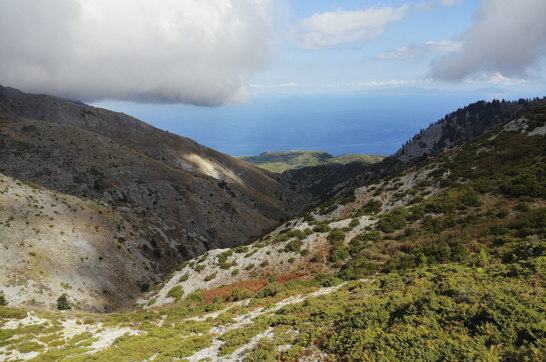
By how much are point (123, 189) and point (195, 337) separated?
78.8 meters

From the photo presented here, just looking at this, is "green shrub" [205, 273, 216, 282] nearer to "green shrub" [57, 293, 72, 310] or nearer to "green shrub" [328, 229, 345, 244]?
"green shrub" [328, 229, 345, 244]

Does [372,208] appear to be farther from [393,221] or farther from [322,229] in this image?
[322,229]

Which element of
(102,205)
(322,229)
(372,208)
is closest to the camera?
(322,229)

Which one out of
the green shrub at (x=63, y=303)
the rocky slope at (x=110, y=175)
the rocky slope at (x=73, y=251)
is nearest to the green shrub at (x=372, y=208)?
the rocky slope at (x=73, y=251)

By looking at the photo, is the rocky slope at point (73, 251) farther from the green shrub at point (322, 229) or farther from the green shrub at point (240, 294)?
the green shrub at point (322, 229)

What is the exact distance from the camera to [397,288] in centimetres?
1616

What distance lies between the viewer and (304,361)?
11297 millimetres

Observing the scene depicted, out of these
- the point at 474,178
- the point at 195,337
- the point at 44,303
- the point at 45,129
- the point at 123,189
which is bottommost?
the point at 44,303

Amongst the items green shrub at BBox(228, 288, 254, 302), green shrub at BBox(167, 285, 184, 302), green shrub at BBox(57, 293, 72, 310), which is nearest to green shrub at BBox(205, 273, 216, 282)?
green shrub at BBox(167, 285, 184, 302)

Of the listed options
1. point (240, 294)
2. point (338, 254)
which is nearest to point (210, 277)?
point (240, 294)

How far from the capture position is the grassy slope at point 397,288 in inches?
398

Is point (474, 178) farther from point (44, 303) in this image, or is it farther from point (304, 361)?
point (44, 303)

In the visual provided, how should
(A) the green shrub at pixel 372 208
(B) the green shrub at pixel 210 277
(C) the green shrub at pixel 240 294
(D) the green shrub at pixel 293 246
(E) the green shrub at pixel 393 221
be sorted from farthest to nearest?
(A) the green shrub at pixel 372 208, (B) the green shrub at pixel 210 277, (D) the green shrub at pixel 293 246, (E) the green shrub at pixel 393 221, (C) the green shrub at pixel 240 294

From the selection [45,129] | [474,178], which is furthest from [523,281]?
[45,129]
